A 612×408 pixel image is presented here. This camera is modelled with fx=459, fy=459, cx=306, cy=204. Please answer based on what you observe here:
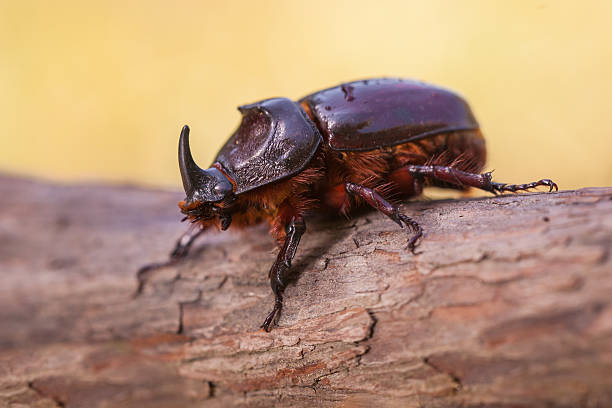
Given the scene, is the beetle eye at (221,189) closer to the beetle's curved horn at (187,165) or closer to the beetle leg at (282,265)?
the beetle's curved horn at (187,165)

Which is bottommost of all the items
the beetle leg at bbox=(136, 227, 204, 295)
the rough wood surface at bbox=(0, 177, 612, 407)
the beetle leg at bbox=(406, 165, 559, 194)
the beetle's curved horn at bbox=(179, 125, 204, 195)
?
the rough wood surface at bbox=(0, 177, 612, 407)

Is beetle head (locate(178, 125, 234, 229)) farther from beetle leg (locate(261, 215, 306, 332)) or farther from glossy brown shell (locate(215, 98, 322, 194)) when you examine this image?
beetle leg (locate(261, 215, 306, 332))

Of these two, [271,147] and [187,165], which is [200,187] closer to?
[187,165]

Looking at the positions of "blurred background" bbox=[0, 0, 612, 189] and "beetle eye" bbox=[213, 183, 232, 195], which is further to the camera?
"blurred background" bbox=[0, 0, 612, 189]

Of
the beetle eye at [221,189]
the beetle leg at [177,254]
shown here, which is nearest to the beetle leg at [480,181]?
the beetle eye at [221,189]

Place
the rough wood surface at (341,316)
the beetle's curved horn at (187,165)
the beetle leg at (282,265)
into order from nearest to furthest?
the rough wood surface at (341,316) < the beetle leg at (282,265) < the beetle's curved horn at (187,165)

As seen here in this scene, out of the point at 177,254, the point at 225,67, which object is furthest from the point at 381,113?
the point at 225,67

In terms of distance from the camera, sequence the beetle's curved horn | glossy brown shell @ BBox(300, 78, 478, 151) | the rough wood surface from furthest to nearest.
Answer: glossy brown shell @ BBox(300, 78, 478, 151) < the beetle's curved horn < the rough wood surface

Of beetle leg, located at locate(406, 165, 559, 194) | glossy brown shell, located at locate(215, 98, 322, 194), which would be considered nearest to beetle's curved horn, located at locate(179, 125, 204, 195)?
glossy brown shell, located at locate(215, 98, 322, 194)
